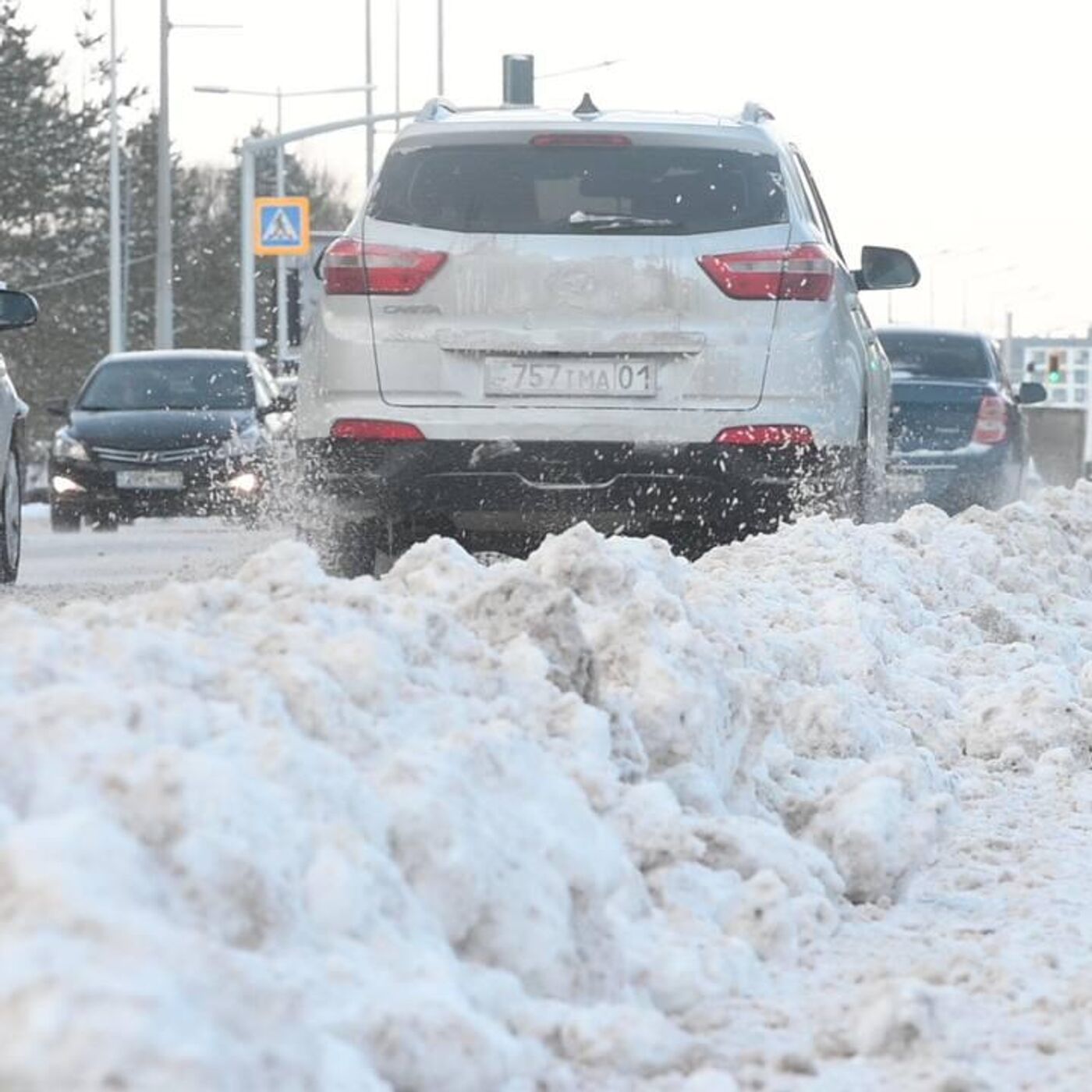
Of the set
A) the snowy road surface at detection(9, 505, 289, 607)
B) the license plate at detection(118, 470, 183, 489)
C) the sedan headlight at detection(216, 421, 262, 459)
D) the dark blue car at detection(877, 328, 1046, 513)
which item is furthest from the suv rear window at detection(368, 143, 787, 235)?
the sedan headlight at detection(216, 421, 262, 459)

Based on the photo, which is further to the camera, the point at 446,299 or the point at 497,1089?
the point at 446,299

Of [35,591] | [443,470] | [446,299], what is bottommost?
[35,591]

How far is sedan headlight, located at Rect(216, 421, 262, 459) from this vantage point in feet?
66.3

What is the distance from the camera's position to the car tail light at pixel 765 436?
900cm

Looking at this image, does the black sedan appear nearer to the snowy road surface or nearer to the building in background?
the snowy road surface

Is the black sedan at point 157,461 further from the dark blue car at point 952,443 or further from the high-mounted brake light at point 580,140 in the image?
the high-mounted brake light at point 580,140

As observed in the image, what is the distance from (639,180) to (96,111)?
201 feet

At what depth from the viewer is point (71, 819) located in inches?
110

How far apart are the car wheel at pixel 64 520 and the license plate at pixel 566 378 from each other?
463 inches

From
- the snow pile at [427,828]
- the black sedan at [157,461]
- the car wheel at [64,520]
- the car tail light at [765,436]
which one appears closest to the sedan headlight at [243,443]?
the black sedan at [157,461]

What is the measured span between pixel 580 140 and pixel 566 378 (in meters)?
0.89

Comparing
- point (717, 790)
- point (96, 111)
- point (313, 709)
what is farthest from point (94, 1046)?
point (96, 111)

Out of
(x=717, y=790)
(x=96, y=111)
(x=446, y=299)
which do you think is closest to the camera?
(x=717, y=790)

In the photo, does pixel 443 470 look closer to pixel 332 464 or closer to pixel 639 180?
pixel 332 464
